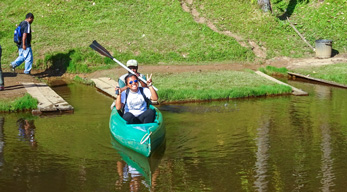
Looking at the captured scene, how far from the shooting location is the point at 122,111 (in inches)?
504

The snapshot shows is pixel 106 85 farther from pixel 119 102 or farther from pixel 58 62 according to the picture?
pixel 119 102

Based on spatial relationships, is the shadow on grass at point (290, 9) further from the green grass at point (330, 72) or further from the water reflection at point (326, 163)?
the water reflection at point (326, 163)

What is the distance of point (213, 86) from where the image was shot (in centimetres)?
1866

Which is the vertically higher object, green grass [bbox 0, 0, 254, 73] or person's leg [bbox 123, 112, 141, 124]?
green grass [bbox 0, 0, 254, 73]

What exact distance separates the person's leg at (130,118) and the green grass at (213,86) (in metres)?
4.81

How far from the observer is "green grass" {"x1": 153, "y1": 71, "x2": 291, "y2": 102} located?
1730 centimetres

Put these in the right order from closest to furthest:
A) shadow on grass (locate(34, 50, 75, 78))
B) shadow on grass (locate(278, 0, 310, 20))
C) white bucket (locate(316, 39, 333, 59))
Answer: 1. shadow on grass (locate(34, 50, 75, 78))
2. white bucket (locate(316, 39, 333, 59))
3. shadow on grass (locate(278, 0, 310, 20))

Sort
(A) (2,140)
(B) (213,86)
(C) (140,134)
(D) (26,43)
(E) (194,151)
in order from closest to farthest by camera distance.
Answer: (C) (140,134)
(E) (194,151)
(A) (2,140)
(B) (213,86)
(D) (26,43)

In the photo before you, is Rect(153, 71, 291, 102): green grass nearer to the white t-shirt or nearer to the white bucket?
the white bucket

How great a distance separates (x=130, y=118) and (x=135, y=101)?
43 centimetres

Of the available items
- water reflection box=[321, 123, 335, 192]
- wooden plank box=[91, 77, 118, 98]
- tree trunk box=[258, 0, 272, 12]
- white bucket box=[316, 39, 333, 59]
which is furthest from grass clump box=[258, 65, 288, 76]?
water reflection box=[321, 123, 335, 192]

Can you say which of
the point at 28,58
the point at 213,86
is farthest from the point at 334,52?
the point at 28,58

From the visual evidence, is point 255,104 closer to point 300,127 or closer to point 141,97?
point 300,127

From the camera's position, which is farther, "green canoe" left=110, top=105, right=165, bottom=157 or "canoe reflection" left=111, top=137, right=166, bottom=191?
"green canoe" left=110, top=105, right=165, bottom=157
